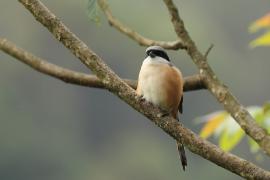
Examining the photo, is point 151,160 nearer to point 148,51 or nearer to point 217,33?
point 217,33

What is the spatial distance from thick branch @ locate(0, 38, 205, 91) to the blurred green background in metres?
41.1

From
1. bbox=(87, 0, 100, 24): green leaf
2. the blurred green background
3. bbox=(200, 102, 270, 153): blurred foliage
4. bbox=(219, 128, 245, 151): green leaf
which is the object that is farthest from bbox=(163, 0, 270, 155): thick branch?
the blurred green background

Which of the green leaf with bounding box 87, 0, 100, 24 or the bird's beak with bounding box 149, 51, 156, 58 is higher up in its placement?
the bird's beak with bounding box 149, 51, 156, 58

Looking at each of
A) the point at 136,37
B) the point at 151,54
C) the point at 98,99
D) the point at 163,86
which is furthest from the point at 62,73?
the point at 98,99

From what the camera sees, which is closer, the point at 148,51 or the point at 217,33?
the point at 148,51

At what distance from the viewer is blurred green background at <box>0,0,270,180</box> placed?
4750cm

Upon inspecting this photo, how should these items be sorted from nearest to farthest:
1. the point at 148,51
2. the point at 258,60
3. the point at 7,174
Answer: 1. the point at 148,51
2. the point at 7,174
3. the point at 258,60

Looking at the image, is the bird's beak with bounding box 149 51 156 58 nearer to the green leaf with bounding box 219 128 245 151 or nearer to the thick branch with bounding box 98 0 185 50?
the thick branch with bounding box 98 0 185 50

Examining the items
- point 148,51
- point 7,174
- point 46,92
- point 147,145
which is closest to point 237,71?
point 147,145

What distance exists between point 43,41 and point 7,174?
9953 mm

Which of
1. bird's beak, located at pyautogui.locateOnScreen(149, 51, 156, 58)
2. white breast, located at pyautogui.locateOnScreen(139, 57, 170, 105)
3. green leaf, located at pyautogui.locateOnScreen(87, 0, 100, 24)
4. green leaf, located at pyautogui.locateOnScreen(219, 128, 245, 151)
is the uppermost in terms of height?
bird's beak, located at pyautogui.locateOnScreen(149, 51, 156, 58)

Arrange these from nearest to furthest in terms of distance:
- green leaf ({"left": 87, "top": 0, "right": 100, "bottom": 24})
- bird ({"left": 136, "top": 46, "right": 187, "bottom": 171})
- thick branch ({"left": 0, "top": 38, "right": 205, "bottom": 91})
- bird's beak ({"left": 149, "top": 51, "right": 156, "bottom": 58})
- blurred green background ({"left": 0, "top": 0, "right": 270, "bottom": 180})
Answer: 1. green leaf ({"left": 87, "top": 0, "right": 100, "bottom": 24})
2. thick branch ({"left": 0, "top": 38, "right": 205, "bottom": 91})
3. bird ({"left": 136, "top": 46, "right": 187, "bottom": 171})
4. bird's beak ({"left": 149, "top": 51, "right": 156, "bottom": 58})
5. blurred green background ({"left": 0, "top": 0, "right": 270, "bottom": 180})

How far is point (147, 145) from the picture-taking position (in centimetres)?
5097

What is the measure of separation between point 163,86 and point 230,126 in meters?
0.44
